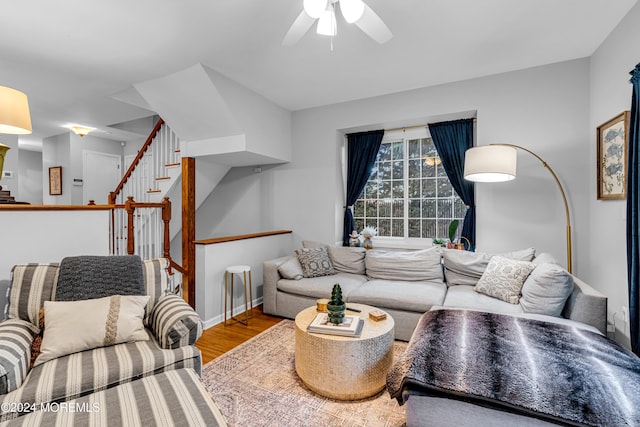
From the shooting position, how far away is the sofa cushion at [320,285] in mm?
3285

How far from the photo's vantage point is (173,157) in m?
4.54

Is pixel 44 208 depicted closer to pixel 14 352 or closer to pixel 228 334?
pixel 14 352

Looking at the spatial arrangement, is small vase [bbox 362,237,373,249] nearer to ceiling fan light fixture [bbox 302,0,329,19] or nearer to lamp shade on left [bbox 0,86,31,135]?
ceiling fan light fixture [bbox 302,0,329,19]

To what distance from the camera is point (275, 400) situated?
6.57ft

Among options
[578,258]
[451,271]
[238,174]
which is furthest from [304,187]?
[578,258]

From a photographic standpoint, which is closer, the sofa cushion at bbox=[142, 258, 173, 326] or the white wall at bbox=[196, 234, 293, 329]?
the sofa cushion at bbox=[142, 258, 173, 326]

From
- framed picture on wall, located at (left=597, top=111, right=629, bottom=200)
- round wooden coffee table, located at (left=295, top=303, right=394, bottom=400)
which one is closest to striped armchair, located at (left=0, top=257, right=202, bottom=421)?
round wooden coffee table, located at (left=295, top=303, right=394, bottom=400)

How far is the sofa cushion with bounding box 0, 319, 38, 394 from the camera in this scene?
4.41 feet

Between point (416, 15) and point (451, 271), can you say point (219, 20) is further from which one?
point (451, 271)

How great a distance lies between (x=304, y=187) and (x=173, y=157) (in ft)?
6.54

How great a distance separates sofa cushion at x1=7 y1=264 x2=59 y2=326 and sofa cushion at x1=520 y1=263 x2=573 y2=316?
3374mm

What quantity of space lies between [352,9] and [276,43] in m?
1.16

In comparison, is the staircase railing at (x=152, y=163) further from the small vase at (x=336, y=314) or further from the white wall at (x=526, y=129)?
the small vase at (x=336, y=314)

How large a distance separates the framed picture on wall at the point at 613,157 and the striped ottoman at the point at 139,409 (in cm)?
314
